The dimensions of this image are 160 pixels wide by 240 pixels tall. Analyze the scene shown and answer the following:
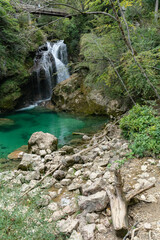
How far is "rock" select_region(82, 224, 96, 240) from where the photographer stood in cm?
209

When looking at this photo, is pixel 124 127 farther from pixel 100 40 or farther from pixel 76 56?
pixel 76 56

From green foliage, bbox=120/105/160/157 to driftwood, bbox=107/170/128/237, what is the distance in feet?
5.51

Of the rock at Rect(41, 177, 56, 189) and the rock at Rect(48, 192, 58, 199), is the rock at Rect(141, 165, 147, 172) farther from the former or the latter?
the rock at Rect(41, 177, 56, 189)

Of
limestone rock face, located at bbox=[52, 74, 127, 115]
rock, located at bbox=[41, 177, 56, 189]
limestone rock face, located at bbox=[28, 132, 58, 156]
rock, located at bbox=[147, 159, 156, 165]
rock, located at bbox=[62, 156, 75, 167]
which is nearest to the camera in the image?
rock, located at bbox=[147, 159, 156, 165]

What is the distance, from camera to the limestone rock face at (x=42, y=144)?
19.7 ft

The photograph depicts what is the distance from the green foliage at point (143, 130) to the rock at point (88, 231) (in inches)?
83.2

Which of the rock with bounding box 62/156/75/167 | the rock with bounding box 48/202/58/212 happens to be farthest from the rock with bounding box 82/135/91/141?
the rock with bounding box 48/202/58/212

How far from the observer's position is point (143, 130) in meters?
4.47

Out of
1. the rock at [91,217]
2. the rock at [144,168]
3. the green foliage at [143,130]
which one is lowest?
the rock at [91,217]

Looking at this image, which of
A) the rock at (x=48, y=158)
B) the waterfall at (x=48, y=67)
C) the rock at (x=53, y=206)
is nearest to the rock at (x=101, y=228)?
the rock at (x=53, y=206)

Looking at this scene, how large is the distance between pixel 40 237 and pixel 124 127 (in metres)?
4.24

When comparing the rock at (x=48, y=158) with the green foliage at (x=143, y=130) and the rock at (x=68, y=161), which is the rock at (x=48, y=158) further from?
the green foliage at (x=143, y=130)

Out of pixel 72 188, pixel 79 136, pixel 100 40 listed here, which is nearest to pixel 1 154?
pixel 79 136

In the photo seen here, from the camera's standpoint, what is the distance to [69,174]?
408 cm
